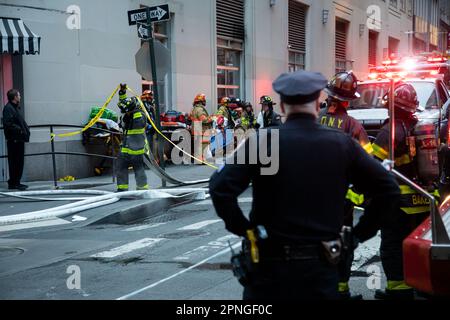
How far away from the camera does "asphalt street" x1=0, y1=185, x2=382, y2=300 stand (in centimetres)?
606

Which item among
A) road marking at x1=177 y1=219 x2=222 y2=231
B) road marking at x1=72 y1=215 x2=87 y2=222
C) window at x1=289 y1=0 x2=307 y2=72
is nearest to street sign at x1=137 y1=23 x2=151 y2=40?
road marking at x1=72 y1=215 x2=87 y2=222

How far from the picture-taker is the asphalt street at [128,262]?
19.9 feet

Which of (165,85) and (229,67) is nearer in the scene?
(165,85)

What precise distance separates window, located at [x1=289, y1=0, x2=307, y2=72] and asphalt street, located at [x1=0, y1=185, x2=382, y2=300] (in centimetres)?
1753

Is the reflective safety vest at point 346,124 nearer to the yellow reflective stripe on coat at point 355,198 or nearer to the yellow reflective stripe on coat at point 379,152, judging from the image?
the yellow reflective stripe on coat at point 379,152

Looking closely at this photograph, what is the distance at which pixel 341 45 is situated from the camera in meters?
32.0

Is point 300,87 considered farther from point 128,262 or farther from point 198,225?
point 198,225

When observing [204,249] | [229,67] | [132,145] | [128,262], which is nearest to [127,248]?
[128,262]

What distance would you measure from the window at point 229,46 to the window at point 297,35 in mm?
4227

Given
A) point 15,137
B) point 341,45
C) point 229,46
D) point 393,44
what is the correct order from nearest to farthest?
1. point 15,137
2. point 229,46
3. point 341,45
4. point 393,44

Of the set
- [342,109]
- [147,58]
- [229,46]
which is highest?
[229,46]

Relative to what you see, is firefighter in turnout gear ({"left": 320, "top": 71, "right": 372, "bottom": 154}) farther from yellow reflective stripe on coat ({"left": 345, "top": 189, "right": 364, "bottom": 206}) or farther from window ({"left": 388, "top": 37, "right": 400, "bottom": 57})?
window ({"left": 388, "top": 37, "right": 400, "bottom": 57})

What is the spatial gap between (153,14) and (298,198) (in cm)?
1001
